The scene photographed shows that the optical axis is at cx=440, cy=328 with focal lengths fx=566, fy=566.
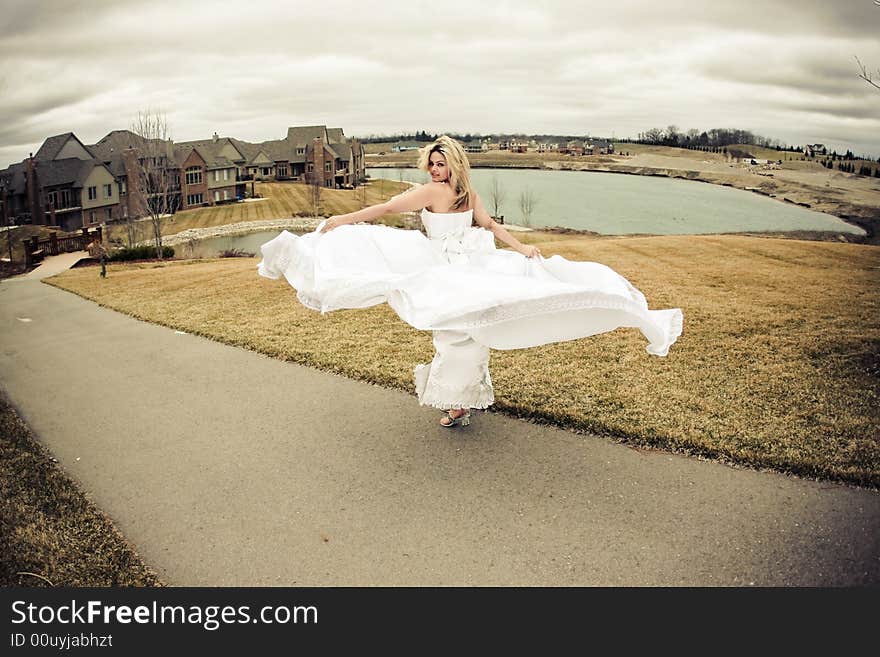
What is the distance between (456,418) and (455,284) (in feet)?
6.02

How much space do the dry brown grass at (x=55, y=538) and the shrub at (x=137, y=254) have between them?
29973 millimetres

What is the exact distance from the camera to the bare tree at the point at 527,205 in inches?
2104

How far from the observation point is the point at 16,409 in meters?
7.91

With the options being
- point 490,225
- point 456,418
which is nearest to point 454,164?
point 490,225

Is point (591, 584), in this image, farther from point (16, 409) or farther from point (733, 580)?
point (16, 409)

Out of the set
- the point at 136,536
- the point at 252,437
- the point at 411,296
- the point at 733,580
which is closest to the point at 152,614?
the point at 136,536

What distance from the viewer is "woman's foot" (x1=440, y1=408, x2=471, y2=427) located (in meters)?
6.43

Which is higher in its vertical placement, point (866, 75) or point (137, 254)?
point (866, 75)

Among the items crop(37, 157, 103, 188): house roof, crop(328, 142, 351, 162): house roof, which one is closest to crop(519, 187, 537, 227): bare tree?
crop(328, 142, 351, 162): house roof

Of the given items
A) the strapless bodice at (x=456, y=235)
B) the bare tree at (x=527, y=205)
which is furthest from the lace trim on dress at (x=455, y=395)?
the bare tree at (x=527, y=205)

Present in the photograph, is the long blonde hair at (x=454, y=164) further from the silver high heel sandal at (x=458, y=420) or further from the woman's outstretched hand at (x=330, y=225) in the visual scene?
the silver high heel sandal at (x=458, y=420)

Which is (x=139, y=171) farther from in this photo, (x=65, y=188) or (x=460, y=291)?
(x=460, y=291)

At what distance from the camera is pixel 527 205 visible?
182 ft

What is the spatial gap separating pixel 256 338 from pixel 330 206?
2031 inches
